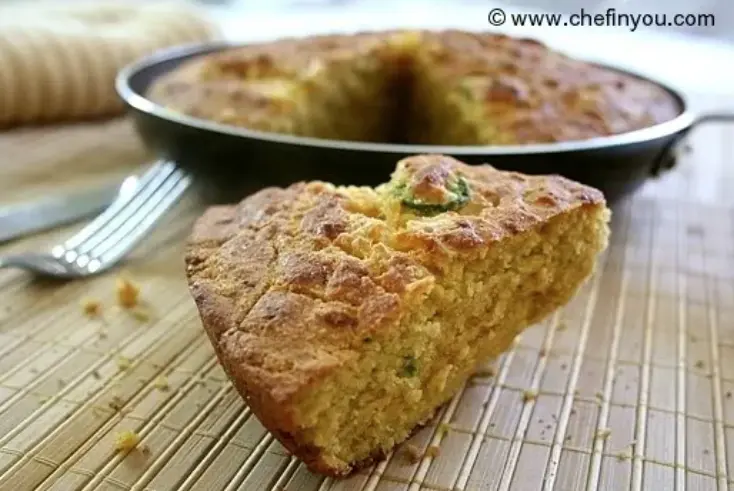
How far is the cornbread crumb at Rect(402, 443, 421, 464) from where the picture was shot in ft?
4.05

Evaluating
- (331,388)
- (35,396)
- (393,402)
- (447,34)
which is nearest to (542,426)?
(393,402)

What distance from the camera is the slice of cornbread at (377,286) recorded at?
1107 mm

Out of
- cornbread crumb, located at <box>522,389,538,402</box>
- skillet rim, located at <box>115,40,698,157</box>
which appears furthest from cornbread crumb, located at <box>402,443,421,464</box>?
skillet rim, located at <box>115,40,698,157</box>

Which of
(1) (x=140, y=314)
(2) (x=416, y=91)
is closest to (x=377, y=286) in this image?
(1) (x=140, y=314)

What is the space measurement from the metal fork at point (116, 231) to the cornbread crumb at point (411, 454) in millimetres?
823

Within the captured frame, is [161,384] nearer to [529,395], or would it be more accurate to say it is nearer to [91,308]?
[91,308]

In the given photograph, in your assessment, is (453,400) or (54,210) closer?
(453,400)

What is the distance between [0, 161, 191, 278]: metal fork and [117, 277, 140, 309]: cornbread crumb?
14cm

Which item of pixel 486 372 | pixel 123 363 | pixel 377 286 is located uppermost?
pixel 377 286

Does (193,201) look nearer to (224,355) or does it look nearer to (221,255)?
(221,255)

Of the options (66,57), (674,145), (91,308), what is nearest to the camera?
(91,308)

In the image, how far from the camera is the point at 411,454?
124cm

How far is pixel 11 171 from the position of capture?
2.25 meters

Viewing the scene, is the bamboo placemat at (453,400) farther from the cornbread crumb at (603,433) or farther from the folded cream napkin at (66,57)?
the folded cream napkin at (66,57)
